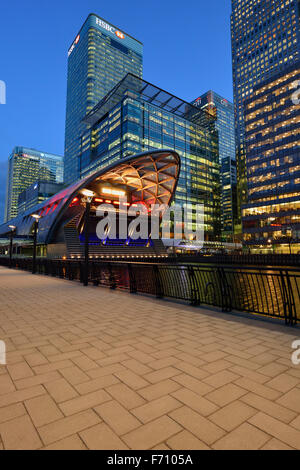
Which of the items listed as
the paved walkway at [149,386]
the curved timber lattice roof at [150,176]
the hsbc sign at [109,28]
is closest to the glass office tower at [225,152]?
the hsbc sign at [109,28]

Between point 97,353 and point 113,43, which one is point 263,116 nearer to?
point 97,353

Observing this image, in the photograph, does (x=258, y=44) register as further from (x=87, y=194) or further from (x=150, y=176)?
(x=87, y=194)

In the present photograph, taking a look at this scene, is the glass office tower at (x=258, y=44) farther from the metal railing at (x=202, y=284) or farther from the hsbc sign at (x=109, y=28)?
the metal railing at (x=202, y=284)

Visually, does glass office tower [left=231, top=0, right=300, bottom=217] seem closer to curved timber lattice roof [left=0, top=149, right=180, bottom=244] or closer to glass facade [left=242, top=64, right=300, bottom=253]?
glass facade [left=242, top=64, right=300, bottom=253]

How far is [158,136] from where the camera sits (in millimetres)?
78812

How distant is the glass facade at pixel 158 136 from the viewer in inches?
2926

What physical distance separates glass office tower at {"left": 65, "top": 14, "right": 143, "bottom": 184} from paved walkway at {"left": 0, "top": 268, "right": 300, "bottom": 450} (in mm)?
130661

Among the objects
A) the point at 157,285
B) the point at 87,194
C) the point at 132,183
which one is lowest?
the point at 157,285

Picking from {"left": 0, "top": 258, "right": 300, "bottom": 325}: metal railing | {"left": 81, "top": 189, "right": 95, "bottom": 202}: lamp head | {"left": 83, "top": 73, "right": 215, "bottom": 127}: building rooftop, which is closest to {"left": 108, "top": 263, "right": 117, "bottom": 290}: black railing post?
{"left": 0, "top": 258, "right": 300, "bottom": 325}: metal railing

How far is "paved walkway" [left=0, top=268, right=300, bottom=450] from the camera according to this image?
2018 millimetres

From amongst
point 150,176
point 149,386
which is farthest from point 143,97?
point 149,386

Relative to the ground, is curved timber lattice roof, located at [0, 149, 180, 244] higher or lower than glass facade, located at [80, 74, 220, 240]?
lower

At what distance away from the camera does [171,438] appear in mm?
1965

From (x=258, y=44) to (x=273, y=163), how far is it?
9700 centimetres
